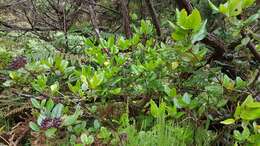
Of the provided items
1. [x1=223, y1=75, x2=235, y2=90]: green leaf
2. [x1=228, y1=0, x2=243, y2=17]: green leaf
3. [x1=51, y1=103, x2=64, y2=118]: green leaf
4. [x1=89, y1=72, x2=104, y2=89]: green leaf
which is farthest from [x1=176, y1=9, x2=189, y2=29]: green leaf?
[x1=51, y1=103, x2=64, y2=118]: green leaf

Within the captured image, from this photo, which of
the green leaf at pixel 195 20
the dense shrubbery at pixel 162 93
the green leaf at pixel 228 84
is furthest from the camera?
the green leaf at pixel 228 84

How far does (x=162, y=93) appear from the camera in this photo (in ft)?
6.33

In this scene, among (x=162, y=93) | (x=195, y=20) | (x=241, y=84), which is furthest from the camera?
(x=162, y=93)

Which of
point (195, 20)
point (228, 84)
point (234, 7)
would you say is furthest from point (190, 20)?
point (228, 84)

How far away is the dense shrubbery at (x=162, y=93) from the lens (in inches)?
56.6

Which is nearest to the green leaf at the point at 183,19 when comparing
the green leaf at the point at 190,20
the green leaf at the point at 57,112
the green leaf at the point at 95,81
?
the green leaf at the point at 190,20

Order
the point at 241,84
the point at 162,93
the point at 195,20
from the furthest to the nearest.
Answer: the point at 162,93 < the point at 241,84 < the point at 195,20

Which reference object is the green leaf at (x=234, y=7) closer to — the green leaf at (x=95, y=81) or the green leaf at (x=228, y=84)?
the green leaf at (x=228, y=84)

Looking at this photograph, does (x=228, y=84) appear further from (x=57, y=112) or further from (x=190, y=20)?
(x=57, y=112)

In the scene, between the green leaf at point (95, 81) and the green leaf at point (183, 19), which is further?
the green leaf at point (95, 81)

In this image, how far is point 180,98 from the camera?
1.64m

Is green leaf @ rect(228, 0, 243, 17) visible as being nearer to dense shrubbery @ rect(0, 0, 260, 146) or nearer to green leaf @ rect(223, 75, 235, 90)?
dense shrubbery @ rect(0, 0, 260, 146)

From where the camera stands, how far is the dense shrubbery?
1438mm

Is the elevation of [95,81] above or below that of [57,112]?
above
